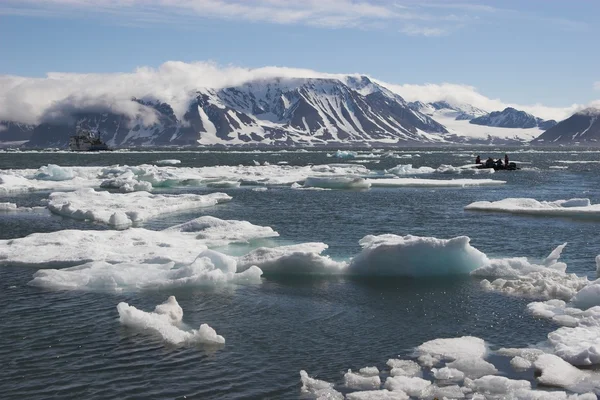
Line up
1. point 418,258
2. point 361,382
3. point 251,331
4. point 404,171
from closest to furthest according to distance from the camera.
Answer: point 361,382, point 251,331, point 418,258, point 404,171

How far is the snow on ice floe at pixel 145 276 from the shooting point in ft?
57.6

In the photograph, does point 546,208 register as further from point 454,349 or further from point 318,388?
point 318,388

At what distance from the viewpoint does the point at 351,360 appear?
12438mm

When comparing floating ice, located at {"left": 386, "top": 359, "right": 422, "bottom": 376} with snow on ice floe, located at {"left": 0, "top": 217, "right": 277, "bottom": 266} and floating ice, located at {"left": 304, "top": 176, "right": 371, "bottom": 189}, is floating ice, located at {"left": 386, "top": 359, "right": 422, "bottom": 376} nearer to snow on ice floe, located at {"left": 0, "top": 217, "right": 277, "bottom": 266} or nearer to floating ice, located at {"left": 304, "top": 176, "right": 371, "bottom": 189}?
snow on ice floe, located at {"left": 0, "top": 217, "right": 277, "bottom": 266}

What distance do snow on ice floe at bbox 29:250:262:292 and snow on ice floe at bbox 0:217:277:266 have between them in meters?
1.33

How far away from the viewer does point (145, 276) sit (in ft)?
59.4

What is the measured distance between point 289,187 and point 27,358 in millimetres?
42233

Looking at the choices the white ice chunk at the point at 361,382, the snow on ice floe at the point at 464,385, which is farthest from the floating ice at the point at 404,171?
the white ice chunk at the point at 361,382

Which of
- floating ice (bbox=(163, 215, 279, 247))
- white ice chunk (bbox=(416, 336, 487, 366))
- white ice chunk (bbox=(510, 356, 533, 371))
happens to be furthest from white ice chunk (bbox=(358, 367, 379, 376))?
floating ice (bbox=(163, 215, 279, 247))

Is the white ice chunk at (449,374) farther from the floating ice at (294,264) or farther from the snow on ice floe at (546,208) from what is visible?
the snow on ice floe at (546,208)

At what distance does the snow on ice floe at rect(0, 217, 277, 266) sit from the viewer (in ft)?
66.8

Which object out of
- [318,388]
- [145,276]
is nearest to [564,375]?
[318,388]

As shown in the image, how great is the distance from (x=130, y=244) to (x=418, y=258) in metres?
9.97

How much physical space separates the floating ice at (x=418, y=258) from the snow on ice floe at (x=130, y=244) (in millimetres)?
5485
